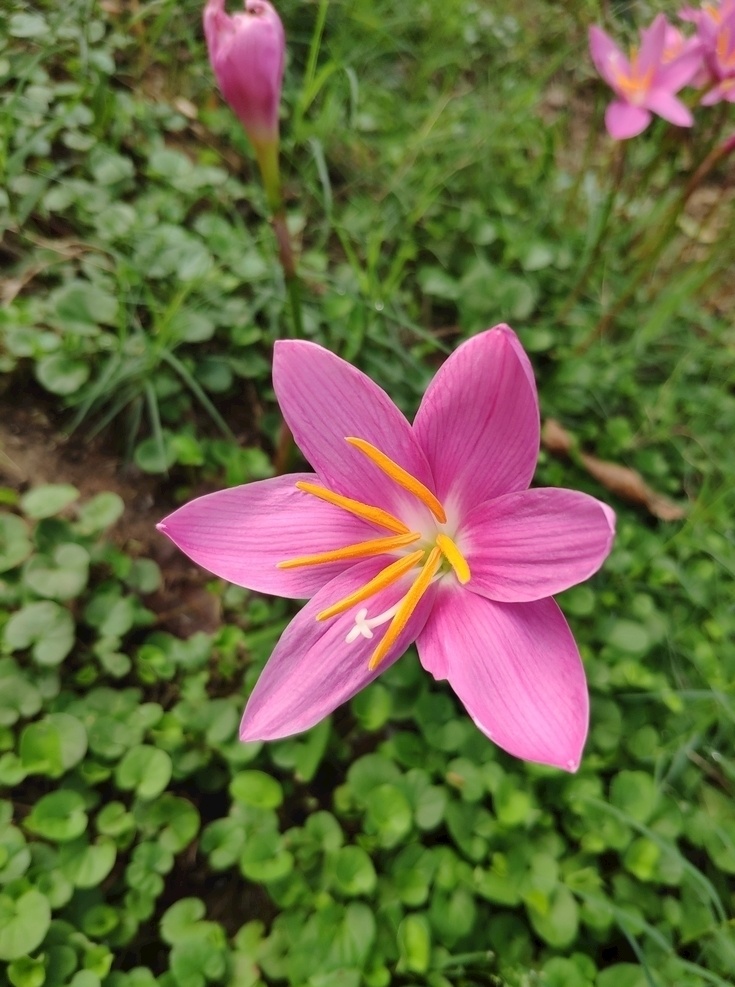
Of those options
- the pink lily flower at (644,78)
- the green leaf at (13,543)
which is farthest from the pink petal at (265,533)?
the pink lily flower at (644,78)

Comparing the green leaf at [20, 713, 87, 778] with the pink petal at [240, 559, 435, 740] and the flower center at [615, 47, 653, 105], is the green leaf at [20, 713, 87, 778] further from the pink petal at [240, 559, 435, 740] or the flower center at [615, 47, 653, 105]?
the flower center at [615, 47, 653, 105]

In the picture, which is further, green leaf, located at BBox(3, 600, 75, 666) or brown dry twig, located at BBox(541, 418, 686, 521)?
brown dry twig, located at BBox(541, 418, 686, 521)

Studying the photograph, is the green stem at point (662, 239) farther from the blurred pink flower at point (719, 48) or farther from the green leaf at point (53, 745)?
the green leaf at point (53, 745)

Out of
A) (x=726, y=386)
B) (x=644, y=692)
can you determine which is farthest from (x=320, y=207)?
(x=644, y=692)

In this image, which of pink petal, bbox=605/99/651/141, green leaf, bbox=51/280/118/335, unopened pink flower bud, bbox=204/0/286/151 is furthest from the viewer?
pink petal, bbox=605/99/651/141

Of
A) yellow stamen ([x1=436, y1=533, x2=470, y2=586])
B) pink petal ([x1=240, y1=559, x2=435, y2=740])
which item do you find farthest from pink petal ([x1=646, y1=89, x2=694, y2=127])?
pink petal ([x1=240, y1=559, x2=435, y2=740])

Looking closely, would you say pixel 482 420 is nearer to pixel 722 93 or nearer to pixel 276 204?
pixel 276 204

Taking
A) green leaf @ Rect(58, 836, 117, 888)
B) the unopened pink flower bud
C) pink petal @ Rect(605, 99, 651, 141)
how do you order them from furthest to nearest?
pink petal @ Rect(605, 99, 651, 141) < green leaf @ Rect(58, 836, 117, 888) < the unopened pink flower bud

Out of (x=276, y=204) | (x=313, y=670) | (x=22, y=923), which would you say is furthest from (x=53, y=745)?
(x=276, y=204)
